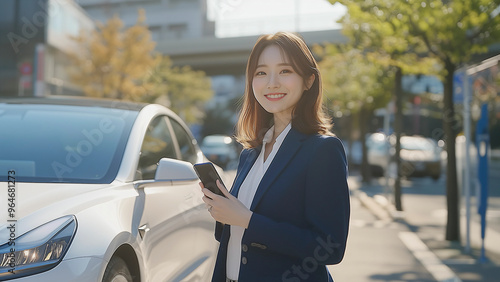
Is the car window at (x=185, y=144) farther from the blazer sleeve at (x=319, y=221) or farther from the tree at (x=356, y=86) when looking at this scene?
the tree at (x=356, y=86)

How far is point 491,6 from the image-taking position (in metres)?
7.87

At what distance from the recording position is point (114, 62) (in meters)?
24.5

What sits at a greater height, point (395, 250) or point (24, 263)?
point (24, 263)

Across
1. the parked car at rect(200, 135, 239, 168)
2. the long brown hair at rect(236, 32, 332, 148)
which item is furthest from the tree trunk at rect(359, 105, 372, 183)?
the long brown hair at rect(236, 32, 332, 148)

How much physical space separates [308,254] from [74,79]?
2483 cm

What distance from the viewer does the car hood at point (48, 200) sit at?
2.48 metres

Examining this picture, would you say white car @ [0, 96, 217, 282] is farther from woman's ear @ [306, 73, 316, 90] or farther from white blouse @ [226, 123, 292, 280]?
woman's ear @ [306, 73, 316, 90]

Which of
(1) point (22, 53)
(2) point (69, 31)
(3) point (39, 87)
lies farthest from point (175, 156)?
(2) point (69, 31)

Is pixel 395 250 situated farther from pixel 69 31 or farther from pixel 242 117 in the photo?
pixel 69 31

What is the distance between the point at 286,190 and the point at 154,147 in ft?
6.93

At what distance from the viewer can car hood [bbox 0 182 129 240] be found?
2.48m

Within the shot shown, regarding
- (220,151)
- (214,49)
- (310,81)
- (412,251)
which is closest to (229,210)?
(310,81)

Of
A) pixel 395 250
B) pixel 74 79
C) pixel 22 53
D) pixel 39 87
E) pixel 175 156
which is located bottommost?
pixel 395 250

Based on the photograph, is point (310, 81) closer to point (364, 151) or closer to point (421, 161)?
point (364, 151)
